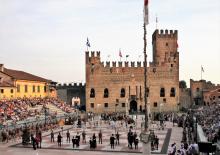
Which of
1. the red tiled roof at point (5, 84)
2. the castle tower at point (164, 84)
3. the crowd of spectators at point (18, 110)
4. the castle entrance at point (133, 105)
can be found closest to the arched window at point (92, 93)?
the castle entrance at point (133, 105)

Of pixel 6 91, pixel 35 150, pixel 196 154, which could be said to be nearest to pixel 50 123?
pixel 6 91

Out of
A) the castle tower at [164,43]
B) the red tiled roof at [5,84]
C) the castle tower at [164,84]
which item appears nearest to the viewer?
the red tiled roof at [5,84]

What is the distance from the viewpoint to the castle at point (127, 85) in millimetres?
75312

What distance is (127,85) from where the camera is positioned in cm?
7588

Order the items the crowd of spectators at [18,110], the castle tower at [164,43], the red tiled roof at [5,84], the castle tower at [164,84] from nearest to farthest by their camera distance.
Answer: the crowd of spectators at [18,110]
the red tiled roof at [5,84]
the castle tower at [164,84]
the castle tower at [164,43]

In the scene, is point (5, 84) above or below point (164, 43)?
below

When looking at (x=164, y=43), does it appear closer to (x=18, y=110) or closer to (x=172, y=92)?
(x=172, y=92)

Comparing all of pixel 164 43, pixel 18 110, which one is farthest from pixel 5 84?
pixel 164 43

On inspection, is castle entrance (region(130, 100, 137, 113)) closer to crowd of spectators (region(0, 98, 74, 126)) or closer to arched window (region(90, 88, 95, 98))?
arched window (region(90, 88, 95, 98))

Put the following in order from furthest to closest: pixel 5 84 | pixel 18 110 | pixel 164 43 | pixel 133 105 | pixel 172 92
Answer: pixel 164 43 < pixel 133 105 < pixel 172 92 < pixel 5 84 < pixel 18 110

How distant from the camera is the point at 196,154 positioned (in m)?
19.0

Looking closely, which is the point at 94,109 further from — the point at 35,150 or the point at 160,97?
the point at 35,150

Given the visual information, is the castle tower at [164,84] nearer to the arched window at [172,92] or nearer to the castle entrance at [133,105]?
the arched window at [172,92]

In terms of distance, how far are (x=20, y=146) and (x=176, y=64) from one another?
159 feet
